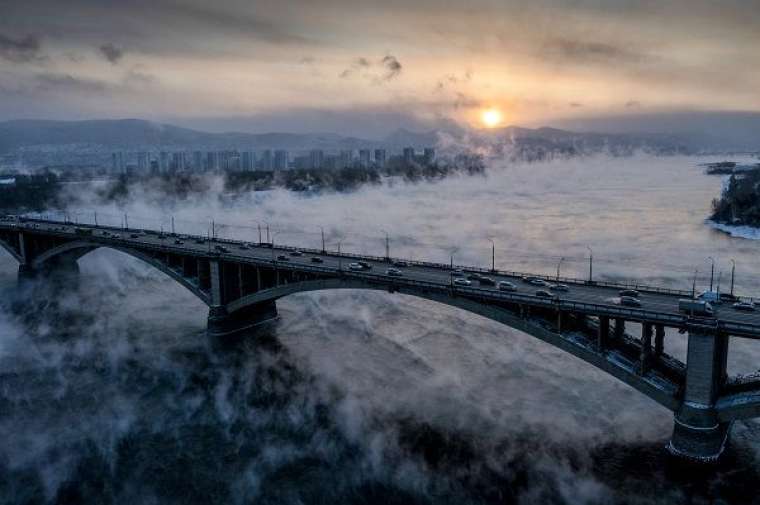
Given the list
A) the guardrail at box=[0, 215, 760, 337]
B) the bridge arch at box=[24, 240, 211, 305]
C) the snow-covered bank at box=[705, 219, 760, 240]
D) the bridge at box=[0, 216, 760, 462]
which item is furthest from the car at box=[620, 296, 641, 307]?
the snow-covered bank at box=[705, 219, 760, 240]

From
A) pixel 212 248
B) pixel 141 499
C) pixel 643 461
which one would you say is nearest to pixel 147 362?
pixel 212 248

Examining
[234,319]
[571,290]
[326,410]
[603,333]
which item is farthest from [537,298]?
[234,319]

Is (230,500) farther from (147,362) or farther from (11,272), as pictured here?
(11,272)

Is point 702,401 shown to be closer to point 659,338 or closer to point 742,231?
point 659,338

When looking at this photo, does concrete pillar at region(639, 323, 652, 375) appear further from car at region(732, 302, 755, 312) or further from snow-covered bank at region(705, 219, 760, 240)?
snow-covered bank at region(705, 219, 760, 240)

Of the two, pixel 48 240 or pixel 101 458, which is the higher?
pixel 48 240

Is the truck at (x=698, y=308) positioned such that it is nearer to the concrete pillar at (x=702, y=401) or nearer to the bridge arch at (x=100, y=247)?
the concrete pillar at (x=702, y=401)

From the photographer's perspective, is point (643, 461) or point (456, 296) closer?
point (643, 461)
